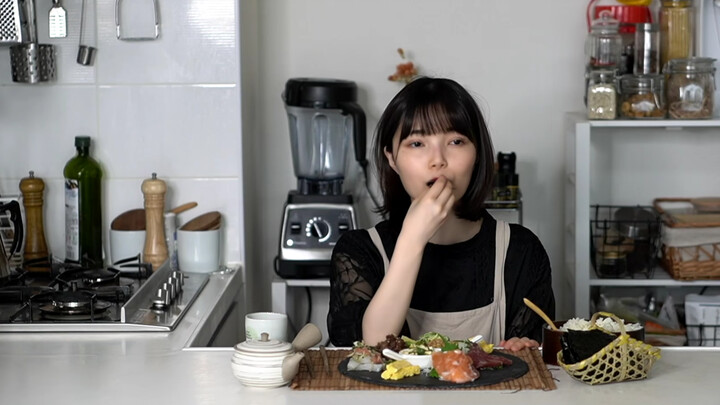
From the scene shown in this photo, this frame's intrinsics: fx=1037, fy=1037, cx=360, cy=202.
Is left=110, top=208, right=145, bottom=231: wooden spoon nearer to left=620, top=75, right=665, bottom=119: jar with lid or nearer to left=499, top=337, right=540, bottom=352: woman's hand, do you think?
left=499, top=337, right=540, bottom=352: woman's hand

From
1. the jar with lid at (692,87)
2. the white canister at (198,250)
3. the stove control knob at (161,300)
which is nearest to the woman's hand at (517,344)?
the stove control knob at (161,300)

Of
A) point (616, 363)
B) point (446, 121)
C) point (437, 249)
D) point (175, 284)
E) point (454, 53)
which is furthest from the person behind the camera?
point (454, 53)

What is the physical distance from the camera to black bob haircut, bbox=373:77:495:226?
1.89 metres

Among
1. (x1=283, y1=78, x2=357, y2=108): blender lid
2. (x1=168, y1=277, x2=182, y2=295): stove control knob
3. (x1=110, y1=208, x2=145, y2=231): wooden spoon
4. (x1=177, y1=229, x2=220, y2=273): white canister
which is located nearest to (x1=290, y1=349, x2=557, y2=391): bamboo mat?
(x1=168, y1=277, x2=182, y2=295): stove control knob

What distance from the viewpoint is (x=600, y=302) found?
308 centimetres

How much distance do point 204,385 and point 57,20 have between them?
1.36m

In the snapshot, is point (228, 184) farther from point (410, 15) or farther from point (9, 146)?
point (410, 15)

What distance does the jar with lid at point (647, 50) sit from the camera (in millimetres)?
3025

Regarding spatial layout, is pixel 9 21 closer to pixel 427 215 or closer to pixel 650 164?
pixel 427 215

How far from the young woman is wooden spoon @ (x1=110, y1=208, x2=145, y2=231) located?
764 millimetres

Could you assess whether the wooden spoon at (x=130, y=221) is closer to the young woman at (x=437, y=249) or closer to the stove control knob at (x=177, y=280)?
the stove control knob at (x=177, y=280)

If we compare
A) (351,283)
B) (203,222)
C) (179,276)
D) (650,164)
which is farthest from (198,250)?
(650,164)

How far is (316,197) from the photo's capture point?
2.93 m

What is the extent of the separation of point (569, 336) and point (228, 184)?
1331 mm
